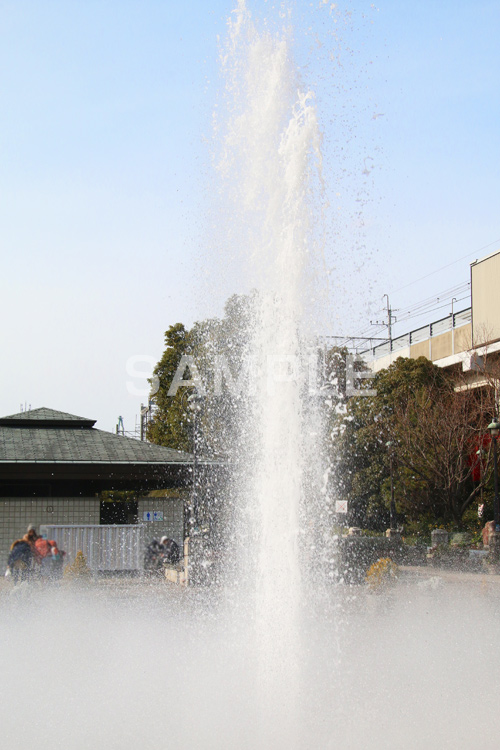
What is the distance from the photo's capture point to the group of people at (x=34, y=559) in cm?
1706

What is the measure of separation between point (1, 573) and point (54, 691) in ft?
48.3

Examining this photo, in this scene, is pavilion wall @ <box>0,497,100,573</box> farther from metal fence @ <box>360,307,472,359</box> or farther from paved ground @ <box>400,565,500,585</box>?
metal fence @ <box>360,307,472,359</box>

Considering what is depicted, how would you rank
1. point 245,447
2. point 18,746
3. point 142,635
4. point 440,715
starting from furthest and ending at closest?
1. point 245,447
2. point 142,635
3. point 440,715
4. point 18,746

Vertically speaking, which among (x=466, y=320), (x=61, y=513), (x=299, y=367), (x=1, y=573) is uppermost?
(x=466, y=320)

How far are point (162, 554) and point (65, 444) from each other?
13.4 feet

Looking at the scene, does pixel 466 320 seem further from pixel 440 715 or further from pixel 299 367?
pixel 440 715

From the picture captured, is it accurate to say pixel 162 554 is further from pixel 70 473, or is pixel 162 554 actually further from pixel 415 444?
pixel 415 444

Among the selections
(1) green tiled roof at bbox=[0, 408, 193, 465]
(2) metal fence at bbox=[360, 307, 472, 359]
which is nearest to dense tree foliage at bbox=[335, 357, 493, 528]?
(2) metal fence at bbox=[360, 307, 472, 359]

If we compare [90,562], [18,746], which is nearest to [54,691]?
[18,746]

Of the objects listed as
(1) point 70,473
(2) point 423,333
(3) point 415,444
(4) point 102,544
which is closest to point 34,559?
(4) point 102,544

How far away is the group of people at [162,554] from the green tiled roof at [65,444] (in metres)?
2.27

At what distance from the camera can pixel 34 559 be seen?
1761 cm

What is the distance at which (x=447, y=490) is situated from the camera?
32.7 metres

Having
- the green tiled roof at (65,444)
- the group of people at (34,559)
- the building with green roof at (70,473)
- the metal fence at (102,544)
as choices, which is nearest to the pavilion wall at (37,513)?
the building with green roof at (70,473)
